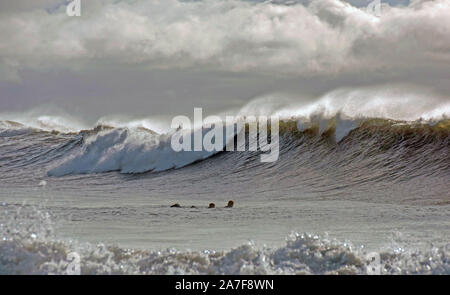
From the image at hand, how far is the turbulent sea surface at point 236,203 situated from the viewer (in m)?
5.81

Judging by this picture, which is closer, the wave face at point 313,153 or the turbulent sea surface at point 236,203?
the turbulent sea surface at point 236,203

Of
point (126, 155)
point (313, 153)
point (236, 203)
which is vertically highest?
point (313, 153)

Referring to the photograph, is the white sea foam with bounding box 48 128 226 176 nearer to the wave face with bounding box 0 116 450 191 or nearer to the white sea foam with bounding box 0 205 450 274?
the wave face with bounding box 0 116 450 191

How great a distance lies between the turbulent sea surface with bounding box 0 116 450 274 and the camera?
5809mm

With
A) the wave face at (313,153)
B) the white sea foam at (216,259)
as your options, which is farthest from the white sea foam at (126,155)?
the white sea foam at (216,259)

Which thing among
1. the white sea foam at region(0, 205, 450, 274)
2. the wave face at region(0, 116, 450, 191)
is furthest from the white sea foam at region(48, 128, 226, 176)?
the white sea foam at region(0, 205, 450, 274)

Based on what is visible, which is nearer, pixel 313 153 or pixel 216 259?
pixel 216 259

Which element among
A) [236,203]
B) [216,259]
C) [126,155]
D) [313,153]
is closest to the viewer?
[216,259]

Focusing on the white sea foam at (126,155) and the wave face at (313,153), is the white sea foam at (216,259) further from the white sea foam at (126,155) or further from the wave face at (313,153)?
the white sea foam at (126,155)

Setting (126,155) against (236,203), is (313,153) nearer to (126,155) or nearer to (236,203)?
(236,203)

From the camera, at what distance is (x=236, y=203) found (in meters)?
12.6

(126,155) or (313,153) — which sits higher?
(313,153)

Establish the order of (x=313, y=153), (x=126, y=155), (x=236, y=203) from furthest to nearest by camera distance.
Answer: (x=126, y=155) → (x=313, y=153) → (x=236, y=203)

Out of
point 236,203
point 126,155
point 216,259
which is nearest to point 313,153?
point 236,203
